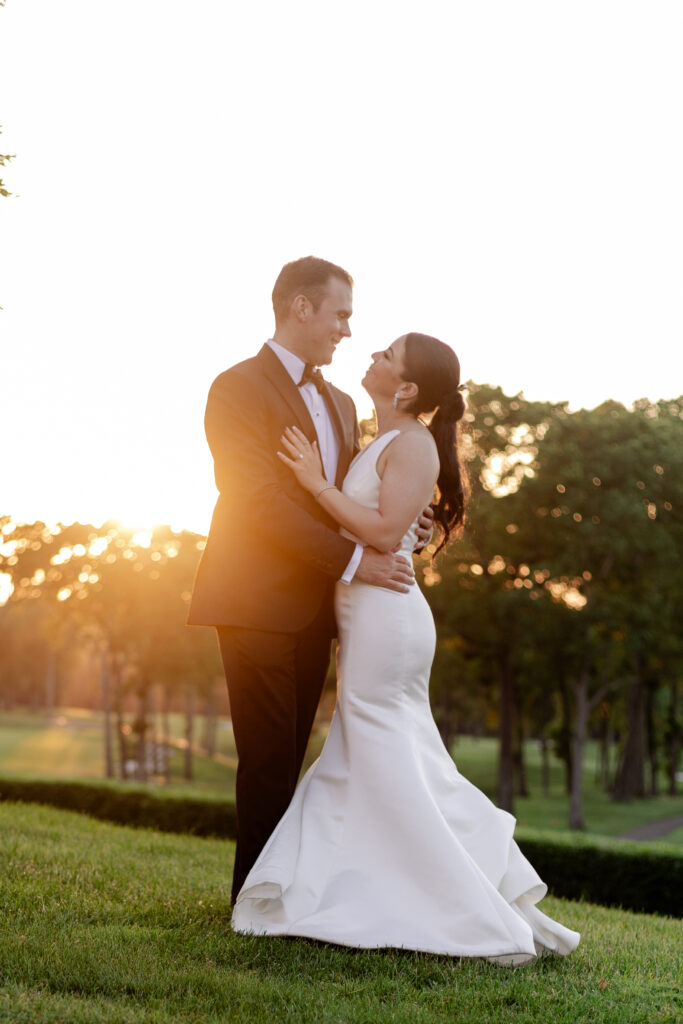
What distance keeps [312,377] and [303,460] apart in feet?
1.76

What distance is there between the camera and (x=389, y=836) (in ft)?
15.4

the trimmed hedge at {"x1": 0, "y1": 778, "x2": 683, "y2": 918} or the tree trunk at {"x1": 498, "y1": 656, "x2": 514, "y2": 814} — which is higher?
the trimmed hedge at {"x1": 0, "y1": 778, "x2": 683, "y2": 918}

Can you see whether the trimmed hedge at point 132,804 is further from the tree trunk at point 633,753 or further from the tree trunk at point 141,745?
the tree trunk at point 633,753

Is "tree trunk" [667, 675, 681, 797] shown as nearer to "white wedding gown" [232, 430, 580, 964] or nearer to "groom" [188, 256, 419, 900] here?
"white wedding gown" [232, 430, 580, 964]

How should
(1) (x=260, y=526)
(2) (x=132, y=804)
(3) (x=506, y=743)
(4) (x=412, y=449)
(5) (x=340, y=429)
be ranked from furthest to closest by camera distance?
1. (3) (x=506, y=743)
2. (2) (x=132, y=804)
3. (5) (x=340, y=429)
4. (4) (x=412, y=449)
5. (1) (x=260, y=526)

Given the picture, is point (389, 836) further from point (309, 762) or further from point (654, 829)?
point (309, 762)

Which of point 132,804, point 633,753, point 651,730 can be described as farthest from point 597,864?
point 651,730

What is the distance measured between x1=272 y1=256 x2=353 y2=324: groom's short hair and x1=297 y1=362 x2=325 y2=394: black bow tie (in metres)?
0.30

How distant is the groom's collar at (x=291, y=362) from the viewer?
525cm

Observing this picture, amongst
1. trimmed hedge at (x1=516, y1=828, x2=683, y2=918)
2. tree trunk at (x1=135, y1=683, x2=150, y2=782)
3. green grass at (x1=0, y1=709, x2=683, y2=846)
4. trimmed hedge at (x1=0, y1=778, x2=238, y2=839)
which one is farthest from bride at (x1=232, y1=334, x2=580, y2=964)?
tree trunk at (x1=135, y1=683, x2=150, y2=782)

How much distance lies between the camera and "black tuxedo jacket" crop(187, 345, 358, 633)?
190 inches

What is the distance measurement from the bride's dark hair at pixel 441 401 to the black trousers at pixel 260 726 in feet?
3.59

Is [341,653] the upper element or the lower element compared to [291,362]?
lower

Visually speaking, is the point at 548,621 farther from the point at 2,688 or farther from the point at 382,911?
the point at 2,688
